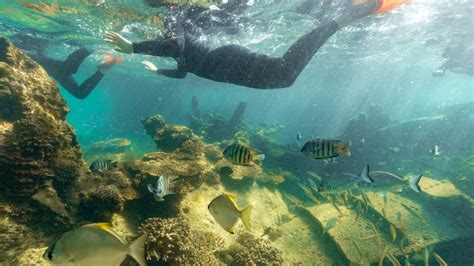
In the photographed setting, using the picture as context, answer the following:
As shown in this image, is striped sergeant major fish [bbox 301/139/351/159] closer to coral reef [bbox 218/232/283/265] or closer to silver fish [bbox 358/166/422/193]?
silver fish [bbox 358/166/422/193]

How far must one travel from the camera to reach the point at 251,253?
742 cm

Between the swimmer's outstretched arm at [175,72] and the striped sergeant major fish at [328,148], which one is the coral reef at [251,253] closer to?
the striped sergeant major fish at [328,148]

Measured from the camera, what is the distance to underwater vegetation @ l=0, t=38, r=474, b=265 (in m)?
5.95

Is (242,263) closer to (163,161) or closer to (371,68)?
(163,161)

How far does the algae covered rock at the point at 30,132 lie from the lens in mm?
5969

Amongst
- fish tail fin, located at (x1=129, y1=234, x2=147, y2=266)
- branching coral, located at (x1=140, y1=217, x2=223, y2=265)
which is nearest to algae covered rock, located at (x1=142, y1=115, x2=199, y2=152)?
branching coral, located at (x1=140, y1=217, x2=223, y2=265)

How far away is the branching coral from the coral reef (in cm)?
86

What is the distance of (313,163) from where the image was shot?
1845 cm

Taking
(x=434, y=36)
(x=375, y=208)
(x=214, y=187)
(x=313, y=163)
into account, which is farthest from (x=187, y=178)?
(x=434, y=36)

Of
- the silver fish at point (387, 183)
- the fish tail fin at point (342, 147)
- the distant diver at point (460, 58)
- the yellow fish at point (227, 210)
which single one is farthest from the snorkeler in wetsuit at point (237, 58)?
the distant diver at point (460, 58)

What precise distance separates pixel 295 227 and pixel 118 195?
594 centimetres

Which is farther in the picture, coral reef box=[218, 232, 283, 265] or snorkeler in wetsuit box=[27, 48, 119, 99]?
snorkeler in wetsuit box=[27, 48, 119, 99]

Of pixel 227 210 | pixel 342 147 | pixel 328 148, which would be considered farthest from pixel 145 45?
pixel 342 147

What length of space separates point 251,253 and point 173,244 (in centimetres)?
240
